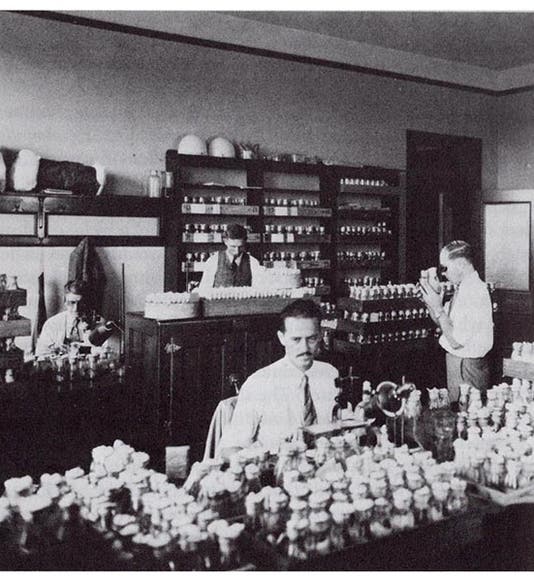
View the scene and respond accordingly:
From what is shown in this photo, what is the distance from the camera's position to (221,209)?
6.60 metres

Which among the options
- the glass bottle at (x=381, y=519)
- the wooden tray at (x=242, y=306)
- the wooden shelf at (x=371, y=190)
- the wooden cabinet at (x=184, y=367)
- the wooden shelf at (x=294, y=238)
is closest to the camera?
the glass bottle at (x=381, y=519)

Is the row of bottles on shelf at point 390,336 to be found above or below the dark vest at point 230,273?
below

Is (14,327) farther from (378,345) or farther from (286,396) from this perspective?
(378,345)

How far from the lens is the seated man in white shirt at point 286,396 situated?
2762mm

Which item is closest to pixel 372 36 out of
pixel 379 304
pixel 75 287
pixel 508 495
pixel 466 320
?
pixel 379 304

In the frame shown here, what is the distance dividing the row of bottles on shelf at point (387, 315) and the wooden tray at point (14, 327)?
2.89 metres

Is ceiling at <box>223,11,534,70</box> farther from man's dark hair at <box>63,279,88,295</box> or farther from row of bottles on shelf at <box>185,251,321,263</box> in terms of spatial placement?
man's dark hair at <box>63,279,88,295</box>

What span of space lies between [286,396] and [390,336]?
332 cm

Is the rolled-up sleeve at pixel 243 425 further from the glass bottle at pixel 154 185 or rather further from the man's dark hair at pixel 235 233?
the glass bottle at pixel 154 185

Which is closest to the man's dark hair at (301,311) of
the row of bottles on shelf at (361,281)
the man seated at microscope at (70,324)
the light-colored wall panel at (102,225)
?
the man seated at microscope at (70,324)

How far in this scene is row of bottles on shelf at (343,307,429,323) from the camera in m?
6.02
